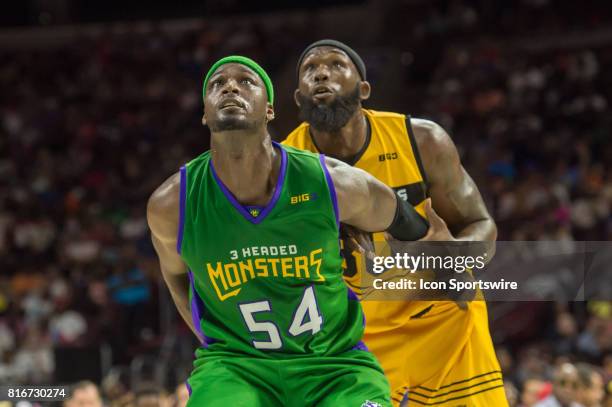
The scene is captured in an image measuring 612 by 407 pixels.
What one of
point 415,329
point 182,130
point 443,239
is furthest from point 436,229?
point 182,130

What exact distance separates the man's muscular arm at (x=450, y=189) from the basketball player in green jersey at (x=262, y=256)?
1038 mm

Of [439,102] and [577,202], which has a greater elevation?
[439,102]

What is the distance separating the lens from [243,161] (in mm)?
3721

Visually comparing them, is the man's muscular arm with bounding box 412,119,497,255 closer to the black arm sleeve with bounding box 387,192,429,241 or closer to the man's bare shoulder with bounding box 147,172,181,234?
the black arm sleeve with bounding box 387,192,429,241

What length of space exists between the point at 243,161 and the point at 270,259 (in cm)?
41

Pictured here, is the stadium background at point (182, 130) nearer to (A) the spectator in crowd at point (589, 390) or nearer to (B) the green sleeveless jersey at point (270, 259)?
(A) the spectator in crowd at point (589, 390)

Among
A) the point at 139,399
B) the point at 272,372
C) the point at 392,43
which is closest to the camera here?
the point at 272,372

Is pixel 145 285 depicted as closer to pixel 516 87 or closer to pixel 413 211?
pixel 516 87

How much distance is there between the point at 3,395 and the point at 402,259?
2.25m

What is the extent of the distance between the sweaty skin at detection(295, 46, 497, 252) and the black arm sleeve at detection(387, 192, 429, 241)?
1.39 ft

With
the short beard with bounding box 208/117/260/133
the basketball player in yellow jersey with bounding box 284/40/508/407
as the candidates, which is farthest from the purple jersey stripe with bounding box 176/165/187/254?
the basketball player in yellow jersey with bounding box 284/40/508/407

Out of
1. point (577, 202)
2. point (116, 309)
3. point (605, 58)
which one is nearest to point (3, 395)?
point (116, 309)

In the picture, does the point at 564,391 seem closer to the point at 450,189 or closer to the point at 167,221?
the point at 450,189

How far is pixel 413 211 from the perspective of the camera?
4.21 m
